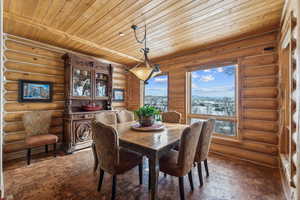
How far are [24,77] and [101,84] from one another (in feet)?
6.06

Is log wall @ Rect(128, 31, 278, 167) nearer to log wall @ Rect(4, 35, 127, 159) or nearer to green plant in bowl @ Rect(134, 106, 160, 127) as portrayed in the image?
green plant in bowl @ Rect(134, 106, 160, 127)

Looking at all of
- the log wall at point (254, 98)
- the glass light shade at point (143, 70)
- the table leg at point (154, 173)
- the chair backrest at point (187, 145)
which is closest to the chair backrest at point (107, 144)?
the table leg at point (154, 173)

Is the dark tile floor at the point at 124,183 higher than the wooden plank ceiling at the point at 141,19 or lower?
lower

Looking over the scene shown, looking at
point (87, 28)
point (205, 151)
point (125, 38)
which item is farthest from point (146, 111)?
point (87, 28)

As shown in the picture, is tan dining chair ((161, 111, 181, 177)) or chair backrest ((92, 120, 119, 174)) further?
tan dining chair ((161, 111, 181, 177))

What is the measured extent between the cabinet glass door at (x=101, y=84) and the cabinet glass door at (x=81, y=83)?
280mm

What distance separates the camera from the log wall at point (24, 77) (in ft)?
10.0

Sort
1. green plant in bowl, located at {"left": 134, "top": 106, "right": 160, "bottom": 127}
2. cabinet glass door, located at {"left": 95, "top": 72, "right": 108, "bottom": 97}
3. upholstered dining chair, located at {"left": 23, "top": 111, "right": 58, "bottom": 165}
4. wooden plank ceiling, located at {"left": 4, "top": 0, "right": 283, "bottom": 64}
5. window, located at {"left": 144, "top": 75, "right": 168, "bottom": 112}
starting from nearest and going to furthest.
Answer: wooden plank ceiling, located at {"left": 4, "top": 0, "right": 283, "bottom": 64}, green plant in bowl, located at {"left": 134, "top": 106, "right": 160, "bottom": 127}, upholstered dining chair, located at {"left": 23, "top": 111, "right": 58, "bottom": 165}, cabinet glass door, located at {"left": 95, "top": 72, "right": 108, "bottom": 97}, window, located at {"left": 144, "top": 75, "right": 168, "bottom": 112}

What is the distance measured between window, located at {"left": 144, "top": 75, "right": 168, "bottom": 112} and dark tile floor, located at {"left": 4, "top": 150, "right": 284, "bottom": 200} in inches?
94.7

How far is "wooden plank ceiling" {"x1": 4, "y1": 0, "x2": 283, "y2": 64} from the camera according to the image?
2.06m

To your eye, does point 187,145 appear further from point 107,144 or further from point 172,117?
point 172,117

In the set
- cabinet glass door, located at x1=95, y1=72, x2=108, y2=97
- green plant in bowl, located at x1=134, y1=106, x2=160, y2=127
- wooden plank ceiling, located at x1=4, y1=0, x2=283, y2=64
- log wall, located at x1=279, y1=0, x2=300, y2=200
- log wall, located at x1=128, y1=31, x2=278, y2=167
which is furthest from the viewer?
cabinet glass door, located at x1=95, y1=72, x2=108, y2=97

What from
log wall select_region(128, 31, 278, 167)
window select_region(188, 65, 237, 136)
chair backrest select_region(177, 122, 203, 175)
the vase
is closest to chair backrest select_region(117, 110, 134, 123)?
the vase

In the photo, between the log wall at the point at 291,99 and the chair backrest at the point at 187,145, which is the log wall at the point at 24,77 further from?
the log wall at the point at 291,99
